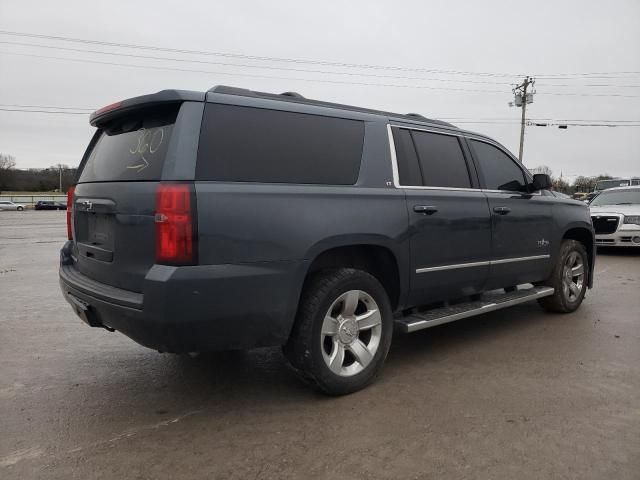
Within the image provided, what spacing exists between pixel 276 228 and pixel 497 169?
2776 mm

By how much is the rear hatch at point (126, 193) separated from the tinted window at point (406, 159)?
1.70 metres

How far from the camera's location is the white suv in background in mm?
10602

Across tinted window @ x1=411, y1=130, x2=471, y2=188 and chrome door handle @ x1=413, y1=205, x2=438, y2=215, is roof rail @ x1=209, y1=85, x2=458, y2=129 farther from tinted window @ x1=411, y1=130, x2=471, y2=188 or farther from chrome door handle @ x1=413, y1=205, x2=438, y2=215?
chrome door handle @ x1=413, y1=205, x2=438, y2=215

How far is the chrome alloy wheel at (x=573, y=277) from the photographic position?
5.52 meters

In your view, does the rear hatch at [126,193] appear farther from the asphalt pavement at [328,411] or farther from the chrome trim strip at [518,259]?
the chrome trim strip at [518,259]

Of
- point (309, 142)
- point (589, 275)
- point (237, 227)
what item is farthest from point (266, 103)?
point (589, 275)

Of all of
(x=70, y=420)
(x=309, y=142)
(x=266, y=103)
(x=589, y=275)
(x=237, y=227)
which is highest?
(x=266, y=103)

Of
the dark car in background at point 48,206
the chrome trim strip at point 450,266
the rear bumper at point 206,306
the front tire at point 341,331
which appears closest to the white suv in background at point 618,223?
the chrome trim strip at point 450,266

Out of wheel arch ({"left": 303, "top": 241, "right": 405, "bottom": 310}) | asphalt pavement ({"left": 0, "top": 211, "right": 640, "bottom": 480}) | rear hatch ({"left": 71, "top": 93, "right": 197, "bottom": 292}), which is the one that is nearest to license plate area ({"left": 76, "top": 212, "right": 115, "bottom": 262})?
rear hatch ({"left": 71, "top": 93, "right": 197, "bottom": 292})

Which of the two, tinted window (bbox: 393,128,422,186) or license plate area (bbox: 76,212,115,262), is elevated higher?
tinted window (bbox: 393,128,422,186)

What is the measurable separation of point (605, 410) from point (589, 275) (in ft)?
10.0

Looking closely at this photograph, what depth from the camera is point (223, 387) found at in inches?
141

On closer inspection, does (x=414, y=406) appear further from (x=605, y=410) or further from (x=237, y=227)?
(x=237, y=227)

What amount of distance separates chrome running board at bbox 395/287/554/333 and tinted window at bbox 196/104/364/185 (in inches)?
46.0
